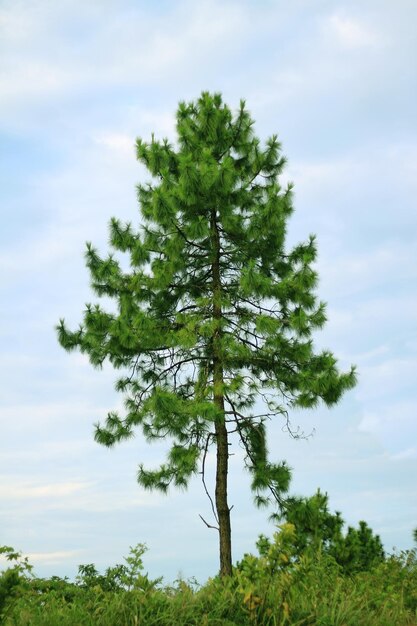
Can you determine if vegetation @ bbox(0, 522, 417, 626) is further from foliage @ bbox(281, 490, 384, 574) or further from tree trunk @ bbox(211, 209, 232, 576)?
tree trunk @ bbox(211, 209, 232, 576)

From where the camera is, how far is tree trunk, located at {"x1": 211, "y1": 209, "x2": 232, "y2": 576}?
13367 mm

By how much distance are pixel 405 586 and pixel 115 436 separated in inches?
321

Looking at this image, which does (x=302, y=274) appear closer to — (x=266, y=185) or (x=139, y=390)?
(x=266, y=185)

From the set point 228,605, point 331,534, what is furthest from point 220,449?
point 228,605

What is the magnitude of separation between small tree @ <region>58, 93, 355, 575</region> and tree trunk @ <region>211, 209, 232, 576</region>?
0.08 ft

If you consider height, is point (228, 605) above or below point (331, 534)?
below

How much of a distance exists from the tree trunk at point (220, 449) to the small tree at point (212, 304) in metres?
0.02

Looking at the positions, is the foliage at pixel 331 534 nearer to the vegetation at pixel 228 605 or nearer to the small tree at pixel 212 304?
the small tree at pixel 212 304

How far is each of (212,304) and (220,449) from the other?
10.4 feet

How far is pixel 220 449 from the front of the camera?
13.9 metres

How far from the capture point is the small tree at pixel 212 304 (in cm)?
1423

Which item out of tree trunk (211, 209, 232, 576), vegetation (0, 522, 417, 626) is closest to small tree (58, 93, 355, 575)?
tree trunk (211, 209, 232, 576)

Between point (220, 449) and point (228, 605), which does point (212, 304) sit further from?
point (228, 605)

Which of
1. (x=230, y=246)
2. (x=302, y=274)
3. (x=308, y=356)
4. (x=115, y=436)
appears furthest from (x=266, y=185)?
(x=115, y=436)
